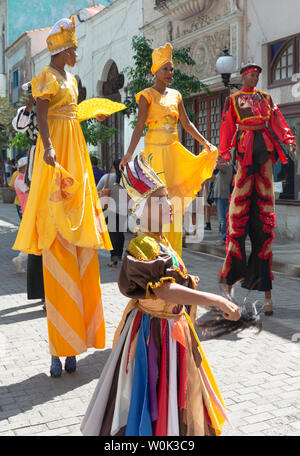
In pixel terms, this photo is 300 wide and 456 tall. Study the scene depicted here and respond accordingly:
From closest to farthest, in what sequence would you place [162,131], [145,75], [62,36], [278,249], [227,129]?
[62,36]
[162,131]
[227,129]
[278,249]
[145,75]

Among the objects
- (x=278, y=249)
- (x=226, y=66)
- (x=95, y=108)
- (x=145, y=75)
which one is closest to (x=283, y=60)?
(x=226, y=66)

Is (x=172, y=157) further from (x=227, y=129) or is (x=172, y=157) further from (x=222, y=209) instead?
(x=222, y=209)

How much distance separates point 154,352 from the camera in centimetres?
267

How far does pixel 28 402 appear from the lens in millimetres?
3623

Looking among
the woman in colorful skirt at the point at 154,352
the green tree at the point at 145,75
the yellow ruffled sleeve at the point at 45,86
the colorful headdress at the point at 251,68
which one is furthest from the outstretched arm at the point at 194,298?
the green tree at the point at 145,75

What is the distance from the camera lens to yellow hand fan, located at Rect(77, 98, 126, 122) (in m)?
4.46

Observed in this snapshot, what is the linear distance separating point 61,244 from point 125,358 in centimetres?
152

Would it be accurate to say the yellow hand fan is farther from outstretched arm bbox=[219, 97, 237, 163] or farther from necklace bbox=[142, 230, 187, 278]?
necklace bbox=[142, 230, 187, 278]

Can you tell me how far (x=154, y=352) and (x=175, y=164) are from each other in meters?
2.87

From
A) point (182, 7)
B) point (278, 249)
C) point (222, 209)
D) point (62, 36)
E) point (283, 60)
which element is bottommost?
point (278, 249)

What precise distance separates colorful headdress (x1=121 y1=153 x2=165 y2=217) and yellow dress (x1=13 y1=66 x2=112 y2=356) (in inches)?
48.7

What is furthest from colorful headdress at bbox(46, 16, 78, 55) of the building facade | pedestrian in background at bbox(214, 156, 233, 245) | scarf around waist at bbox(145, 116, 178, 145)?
pedestrian in background at bbox(214, 156, 233, 245)

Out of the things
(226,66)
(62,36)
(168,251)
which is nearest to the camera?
(168,251)
